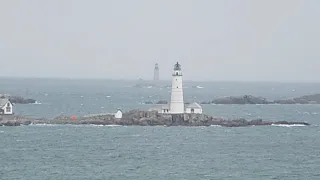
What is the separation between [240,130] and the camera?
67.1m

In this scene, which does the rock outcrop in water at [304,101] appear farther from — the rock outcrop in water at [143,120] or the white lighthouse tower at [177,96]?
the white lighthouse tower at [177,96]

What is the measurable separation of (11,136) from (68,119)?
11338mm

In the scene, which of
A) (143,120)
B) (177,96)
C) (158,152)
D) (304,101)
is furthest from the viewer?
(304,101)

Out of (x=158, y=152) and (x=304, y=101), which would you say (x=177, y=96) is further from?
(x=304, y=101)

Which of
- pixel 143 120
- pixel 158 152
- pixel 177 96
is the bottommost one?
pixel 158 152

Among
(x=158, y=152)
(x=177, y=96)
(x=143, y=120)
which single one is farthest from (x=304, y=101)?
(x=158, y=152)

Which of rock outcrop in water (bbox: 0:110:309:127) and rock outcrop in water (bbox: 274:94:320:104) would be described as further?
rock outcrop in water (bbox: 274:94:320:104)

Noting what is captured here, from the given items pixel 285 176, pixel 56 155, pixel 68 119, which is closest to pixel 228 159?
pixel 285 176

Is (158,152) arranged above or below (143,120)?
below

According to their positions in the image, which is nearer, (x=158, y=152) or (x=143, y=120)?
(x=158, y=152)

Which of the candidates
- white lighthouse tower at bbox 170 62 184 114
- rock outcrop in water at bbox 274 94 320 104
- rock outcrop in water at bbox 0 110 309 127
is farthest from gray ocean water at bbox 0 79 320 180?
rock outcrop in water at bbox 274 94 320 104

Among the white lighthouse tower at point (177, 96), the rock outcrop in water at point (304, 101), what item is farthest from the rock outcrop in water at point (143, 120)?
the rock outcrop in water at point (304, 101)

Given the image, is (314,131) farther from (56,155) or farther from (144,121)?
(56,155)

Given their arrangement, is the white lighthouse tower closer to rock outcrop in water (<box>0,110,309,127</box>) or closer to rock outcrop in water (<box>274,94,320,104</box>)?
rock outcrop in water (<box>0,110,309,127</box>)
